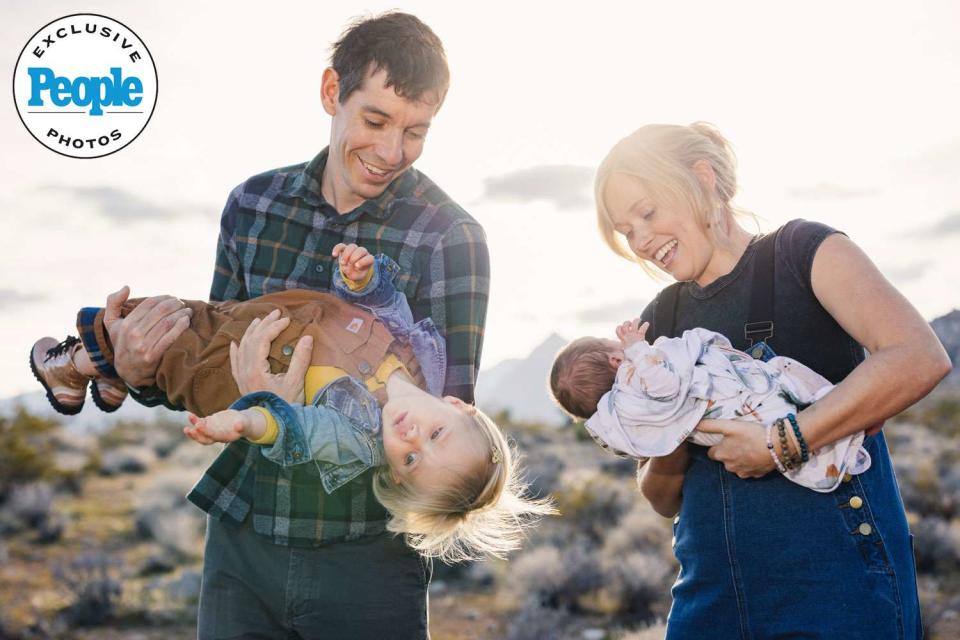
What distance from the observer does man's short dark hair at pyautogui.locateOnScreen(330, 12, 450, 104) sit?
3152 mm

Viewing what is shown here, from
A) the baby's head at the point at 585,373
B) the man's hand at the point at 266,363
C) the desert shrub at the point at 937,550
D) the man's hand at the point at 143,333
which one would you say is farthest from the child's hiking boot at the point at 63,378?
the desert shrub at the point at 937,550

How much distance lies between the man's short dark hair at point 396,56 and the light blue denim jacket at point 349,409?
65 cm

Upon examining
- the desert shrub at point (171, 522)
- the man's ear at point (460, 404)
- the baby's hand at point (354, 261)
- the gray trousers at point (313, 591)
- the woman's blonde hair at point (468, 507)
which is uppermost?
the baby's hand at point (354, 261)

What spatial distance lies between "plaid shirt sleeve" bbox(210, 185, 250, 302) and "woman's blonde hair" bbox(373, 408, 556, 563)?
102 cm

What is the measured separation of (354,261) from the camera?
299 cm

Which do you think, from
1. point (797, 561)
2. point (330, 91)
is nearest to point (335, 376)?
point (330, 91)

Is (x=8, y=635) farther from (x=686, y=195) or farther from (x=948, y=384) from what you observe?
(x=948, y=384)

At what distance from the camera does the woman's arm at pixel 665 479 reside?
9.61 ft

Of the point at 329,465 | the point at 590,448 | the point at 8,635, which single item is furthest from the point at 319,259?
the point at 590,448

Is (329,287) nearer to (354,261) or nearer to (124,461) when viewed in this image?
(354,261)

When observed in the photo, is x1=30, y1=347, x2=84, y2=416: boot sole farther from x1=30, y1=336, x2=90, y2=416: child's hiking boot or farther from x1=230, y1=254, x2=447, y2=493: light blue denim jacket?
x1=230, y1=254, x2=447, y2=493: light blue denim jacket

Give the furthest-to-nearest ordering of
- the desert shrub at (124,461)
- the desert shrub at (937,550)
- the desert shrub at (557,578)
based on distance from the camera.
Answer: the desert shrub at (124,461) < the desert shrub at (937,550) < the desert shrub at (557,578)

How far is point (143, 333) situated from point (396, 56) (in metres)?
1.41

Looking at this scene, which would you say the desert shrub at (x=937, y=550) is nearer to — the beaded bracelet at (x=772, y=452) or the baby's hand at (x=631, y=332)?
the baby's hand at (x=631, y=332)
